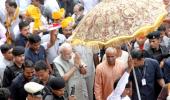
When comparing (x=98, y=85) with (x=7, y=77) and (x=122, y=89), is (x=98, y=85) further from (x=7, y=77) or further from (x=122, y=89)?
(x=7, y=77)

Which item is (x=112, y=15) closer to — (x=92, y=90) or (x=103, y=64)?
(x=103, y=64)

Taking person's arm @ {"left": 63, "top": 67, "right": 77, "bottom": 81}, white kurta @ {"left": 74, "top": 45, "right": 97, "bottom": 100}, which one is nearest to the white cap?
person's arm @ {"left": 63, "top": 67, "right": 77, "bottom": 81}

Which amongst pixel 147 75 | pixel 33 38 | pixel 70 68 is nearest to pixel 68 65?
pixel 70 68

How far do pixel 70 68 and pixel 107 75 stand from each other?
67 centimetres

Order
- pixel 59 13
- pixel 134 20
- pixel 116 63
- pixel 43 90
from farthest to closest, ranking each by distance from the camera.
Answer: pixel 59 13 → pixel 116 63 → pixel 43 90 → pixel 134 20

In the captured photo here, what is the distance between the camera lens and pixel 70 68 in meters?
9.84

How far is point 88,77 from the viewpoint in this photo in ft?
34.3

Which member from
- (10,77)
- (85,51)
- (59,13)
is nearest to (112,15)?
(10,77)

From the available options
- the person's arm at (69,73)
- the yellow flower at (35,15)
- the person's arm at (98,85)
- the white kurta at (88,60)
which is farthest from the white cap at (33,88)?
→ the yellow flower at (35,15)

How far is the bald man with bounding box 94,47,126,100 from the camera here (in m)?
9.70

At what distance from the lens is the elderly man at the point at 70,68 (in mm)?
9641

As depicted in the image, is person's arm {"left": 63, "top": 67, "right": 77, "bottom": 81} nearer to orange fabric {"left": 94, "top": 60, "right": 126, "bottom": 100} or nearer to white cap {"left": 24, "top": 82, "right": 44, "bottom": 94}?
orange fabric {"left": 94, "top": 60, "right": 126, "bottom": 100}

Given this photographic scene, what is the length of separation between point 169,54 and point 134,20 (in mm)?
4327

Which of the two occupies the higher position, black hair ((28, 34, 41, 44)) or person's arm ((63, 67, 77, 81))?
black hair ((28, 34, 41, 44))
